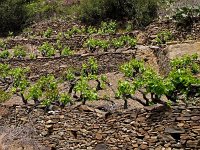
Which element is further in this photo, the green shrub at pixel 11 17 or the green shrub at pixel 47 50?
the green shrub at pixel 11 17

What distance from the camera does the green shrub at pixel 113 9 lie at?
30875mm

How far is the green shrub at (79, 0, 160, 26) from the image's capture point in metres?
30.9

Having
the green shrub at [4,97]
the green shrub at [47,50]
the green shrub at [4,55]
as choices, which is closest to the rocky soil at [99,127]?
the green shrub at [4,97]

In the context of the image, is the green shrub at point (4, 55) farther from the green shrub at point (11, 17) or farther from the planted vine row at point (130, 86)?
the green shrub at point (11, 17)

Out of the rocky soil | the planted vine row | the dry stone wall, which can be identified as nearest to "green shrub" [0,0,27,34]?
the planted vine row

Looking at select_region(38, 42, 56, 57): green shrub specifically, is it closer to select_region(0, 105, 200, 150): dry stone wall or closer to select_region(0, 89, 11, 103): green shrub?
select_region(0, 89, 11, 103): green shrub

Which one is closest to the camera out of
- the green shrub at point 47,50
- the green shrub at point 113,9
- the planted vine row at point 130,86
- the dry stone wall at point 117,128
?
the dry stone wall at point 117,128

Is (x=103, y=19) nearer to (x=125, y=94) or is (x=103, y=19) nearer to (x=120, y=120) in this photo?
(x=125, y=94)

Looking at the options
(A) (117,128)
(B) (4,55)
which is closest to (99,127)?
(A) (117,128)

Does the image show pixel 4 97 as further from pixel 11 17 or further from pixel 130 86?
pixel 11 17

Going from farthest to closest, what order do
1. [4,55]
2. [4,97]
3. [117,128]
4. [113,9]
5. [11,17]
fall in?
[11,17]
[113,9]
[4,55]
[4,97]
[117,128]

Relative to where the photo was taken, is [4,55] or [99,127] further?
[4,55]

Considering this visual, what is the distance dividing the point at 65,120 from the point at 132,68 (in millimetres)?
7529

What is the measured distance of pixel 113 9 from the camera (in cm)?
3369
